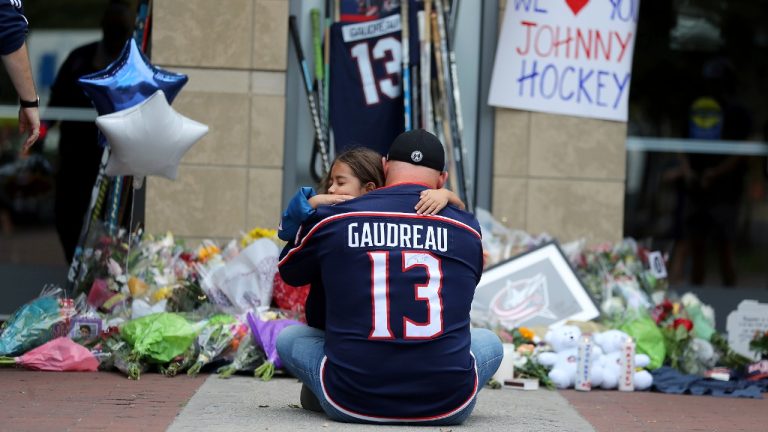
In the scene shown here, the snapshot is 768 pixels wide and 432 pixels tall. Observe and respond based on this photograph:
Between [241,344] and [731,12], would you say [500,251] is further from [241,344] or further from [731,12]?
[731,12]

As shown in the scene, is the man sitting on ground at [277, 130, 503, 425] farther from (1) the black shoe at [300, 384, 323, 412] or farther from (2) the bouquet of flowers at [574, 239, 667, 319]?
(2) the bouquet of flowers at [574, 239, 667, 319]

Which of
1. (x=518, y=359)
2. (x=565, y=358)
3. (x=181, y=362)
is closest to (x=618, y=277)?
(x=565, y=358)

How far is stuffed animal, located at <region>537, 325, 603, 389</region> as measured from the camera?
634cm

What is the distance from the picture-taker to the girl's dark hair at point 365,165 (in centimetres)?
500

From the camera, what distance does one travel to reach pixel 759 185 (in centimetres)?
871

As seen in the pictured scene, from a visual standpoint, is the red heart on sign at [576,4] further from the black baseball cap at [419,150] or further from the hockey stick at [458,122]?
the black baseball cap at [419,150]

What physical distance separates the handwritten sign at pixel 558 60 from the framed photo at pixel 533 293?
1.12m

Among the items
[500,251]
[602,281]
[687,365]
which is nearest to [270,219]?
[500,251]

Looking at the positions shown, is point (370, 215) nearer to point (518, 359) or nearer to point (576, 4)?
point (518, 359)

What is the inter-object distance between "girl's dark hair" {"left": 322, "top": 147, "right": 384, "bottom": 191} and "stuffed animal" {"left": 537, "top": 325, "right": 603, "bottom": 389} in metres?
1.79

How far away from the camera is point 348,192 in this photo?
4980 mm

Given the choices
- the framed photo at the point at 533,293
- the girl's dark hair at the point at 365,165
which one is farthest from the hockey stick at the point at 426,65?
the girl's dark hair at the point at 365,165

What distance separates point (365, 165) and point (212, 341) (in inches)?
65.2

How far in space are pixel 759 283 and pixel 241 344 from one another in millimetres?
4126
